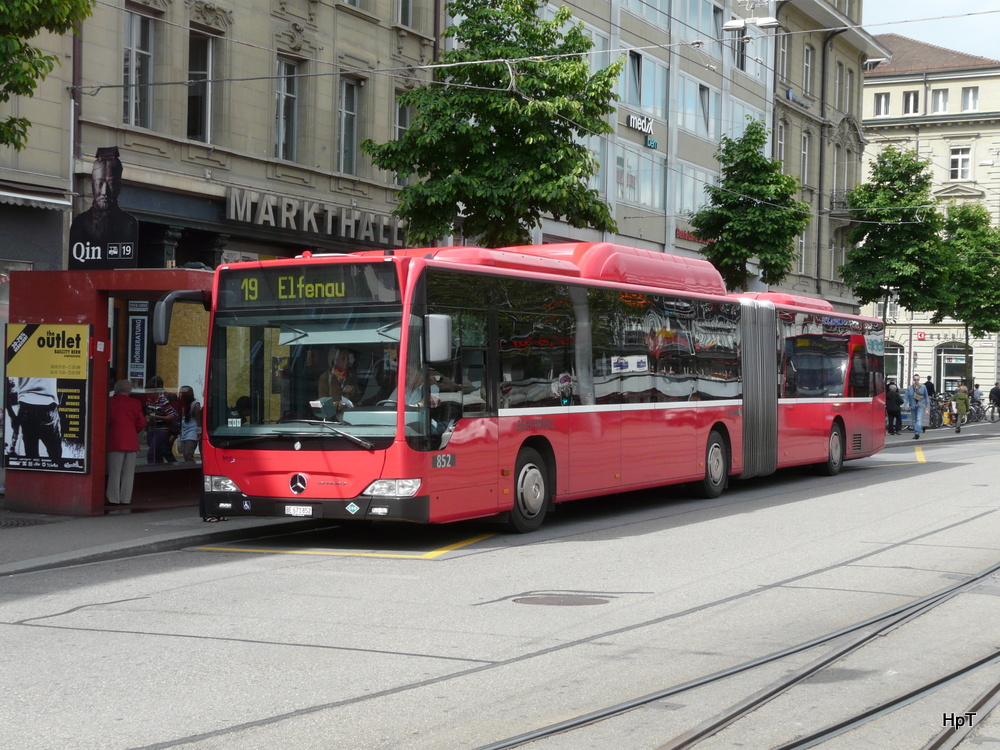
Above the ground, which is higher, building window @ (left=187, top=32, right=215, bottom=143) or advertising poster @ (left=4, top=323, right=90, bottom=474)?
building window @ (left=187, top=32, right=215, bottom=143)

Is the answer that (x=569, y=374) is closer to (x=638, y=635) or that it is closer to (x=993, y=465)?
(x=638, y=635)

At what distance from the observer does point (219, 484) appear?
13.1 m

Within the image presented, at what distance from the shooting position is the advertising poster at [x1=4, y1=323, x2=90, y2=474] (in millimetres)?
15109

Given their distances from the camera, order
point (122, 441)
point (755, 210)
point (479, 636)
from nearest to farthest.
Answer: point (479, 636) → point (122, 441) → point (755, 210)

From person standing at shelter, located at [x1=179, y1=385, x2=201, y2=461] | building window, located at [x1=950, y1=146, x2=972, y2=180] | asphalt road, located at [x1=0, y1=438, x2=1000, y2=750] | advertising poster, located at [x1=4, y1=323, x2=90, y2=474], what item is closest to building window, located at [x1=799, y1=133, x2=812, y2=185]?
building window, located at [x1=950, y1=146, x2=972, y2=180]

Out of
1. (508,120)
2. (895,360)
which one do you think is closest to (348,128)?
(508,120)

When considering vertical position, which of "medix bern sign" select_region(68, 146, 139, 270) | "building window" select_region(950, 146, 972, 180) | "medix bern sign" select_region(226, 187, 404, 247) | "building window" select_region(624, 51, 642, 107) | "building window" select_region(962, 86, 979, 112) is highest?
"building window" select_region(962, 86, 979, 112)

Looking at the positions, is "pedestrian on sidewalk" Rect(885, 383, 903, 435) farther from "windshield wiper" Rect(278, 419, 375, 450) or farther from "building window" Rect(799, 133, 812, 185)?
"windshield wiper" Rect(278, 419, 375, 450)

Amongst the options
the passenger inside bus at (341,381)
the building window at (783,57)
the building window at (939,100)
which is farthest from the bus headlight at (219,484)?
the building window at (939,100)

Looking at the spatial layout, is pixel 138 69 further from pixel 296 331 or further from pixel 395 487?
pixel 395 487

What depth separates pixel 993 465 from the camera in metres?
25.9

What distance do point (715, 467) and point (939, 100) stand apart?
69482 mm

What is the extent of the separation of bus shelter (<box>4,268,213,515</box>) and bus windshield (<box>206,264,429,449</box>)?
2003mm

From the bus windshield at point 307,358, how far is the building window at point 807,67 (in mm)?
43264
